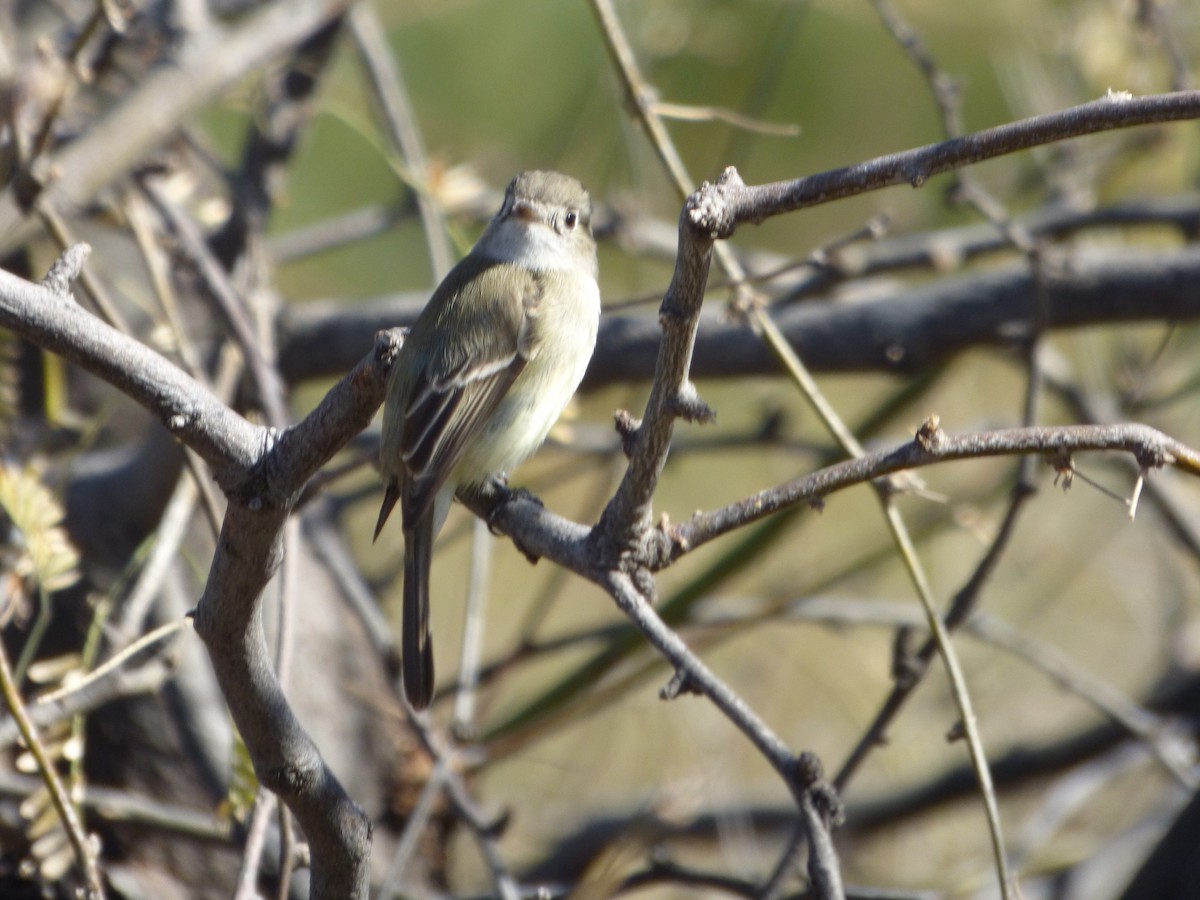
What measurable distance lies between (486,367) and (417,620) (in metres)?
0.60

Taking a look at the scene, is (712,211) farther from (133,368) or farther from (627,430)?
(133,368)

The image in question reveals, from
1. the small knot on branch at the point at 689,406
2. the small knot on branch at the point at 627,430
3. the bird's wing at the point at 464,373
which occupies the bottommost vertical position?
the small knot on branch at the point at 689,406

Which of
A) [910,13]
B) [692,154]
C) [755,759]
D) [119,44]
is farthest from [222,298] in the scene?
[910,13]

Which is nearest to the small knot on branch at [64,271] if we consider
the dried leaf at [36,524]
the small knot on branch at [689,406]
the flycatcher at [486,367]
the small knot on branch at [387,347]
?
the small knot on branch at [387,347]

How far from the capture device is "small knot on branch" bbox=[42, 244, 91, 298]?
155cm

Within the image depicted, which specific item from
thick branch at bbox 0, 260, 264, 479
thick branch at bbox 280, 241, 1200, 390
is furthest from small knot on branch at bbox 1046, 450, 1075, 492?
thick branch at bbox 280, 241, 1200, 390

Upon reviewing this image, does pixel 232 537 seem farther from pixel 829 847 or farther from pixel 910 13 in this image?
pixel 910 13

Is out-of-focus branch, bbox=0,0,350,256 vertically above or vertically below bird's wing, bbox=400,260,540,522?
above

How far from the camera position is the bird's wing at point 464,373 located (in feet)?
8.18

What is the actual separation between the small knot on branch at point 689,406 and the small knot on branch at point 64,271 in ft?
2.41

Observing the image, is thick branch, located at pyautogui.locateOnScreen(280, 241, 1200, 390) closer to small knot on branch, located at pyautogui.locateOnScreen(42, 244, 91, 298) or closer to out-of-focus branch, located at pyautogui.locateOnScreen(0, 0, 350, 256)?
out-of-focus branch, located at pyautogui.locateOnScreen(0, 0, 350, 256)

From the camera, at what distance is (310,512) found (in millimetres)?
3635

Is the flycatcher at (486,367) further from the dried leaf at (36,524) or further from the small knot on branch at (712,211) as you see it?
the small knot on branch at (712,211)

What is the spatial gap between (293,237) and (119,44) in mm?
892
